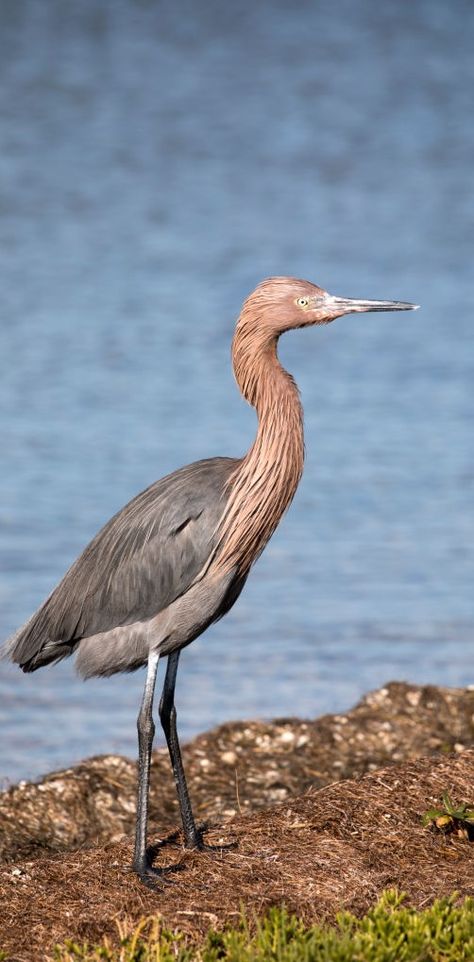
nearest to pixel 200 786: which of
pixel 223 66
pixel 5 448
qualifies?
pixel 5 448

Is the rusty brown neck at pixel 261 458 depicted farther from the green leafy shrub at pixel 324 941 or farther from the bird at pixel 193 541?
the green leafy shrub at pixel 324 941

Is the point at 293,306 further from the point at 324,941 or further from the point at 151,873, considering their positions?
the point at 324,941

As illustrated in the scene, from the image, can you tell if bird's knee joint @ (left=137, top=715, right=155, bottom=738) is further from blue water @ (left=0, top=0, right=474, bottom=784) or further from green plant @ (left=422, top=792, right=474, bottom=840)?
blue water @ (left=0, top=0, right=474, bottom=784)

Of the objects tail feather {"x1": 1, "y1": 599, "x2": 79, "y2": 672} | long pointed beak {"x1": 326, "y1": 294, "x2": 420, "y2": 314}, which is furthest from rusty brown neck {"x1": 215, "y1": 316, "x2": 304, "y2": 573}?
tail feather {"x1": 1, "y1": 599, "x2": 79, "y2": 672}

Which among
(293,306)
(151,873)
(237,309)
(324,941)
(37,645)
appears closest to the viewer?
(324,941)

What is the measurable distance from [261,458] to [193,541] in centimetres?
44

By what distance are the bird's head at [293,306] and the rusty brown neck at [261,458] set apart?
62 millimetres

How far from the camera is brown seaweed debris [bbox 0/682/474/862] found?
25.0 feet

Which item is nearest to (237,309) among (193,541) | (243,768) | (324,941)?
(243,768)

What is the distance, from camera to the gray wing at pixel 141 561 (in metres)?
6.23

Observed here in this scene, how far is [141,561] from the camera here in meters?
6.32

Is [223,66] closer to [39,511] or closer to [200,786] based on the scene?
[39,511]

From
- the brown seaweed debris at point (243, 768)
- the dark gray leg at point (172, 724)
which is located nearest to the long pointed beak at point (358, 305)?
the dark gray leg at point (172, 724)

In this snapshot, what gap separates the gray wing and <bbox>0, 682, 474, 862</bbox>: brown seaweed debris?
1159mm
